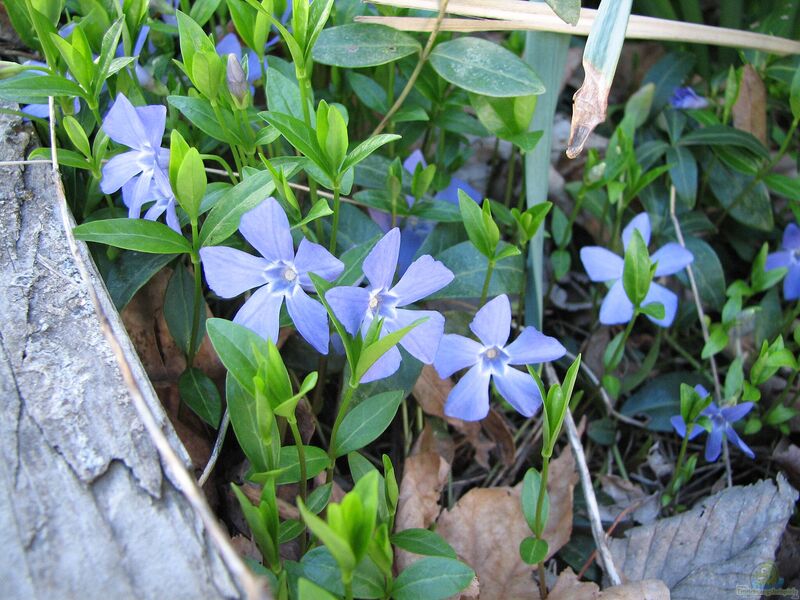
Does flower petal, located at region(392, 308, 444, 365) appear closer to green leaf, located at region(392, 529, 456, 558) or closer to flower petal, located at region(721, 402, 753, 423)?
green leaf, located at region(392, 529, 456, 558)

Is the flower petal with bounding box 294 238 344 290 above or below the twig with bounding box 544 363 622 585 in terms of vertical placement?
above

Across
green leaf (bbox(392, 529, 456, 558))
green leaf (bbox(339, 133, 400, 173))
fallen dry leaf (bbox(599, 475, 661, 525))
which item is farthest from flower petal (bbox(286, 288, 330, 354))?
fallen dry leaf (bbox(599, 475, 661, 525))

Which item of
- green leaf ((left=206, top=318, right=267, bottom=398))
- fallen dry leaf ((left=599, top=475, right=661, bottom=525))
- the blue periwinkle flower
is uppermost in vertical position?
the blue periwinkle flower

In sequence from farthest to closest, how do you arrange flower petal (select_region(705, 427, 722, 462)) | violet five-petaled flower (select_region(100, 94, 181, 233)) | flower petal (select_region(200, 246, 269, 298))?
flower petal (select_region(705, 427, 722, 462))
violet five-petaled flower (select_region(100, 94, 181, 233))
flower petal (select_region(200, 246, 269, 298))

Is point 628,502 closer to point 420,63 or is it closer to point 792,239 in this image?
point 792,239

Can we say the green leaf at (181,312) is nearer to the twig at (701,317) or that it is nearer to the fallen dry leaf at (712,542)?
the fallen dry leaf at (712,542)

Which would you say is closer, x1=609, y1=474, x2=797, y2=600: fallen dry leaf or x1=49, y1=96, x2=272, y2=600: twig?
x1=49, y1=96, x2=272, y2=600: twig

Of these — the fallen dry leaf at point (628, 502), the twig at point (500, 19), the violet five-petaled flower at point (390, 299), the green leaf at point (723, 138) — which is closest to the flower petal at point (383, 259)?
the violet five-petaled flower at point (390, 299)
